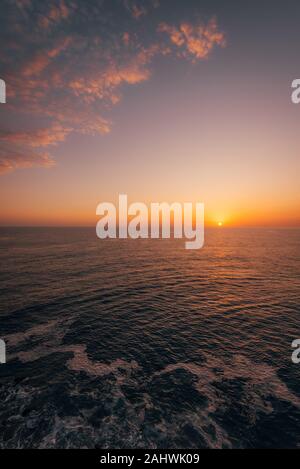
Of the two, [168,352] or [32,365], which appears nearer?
[32,365]

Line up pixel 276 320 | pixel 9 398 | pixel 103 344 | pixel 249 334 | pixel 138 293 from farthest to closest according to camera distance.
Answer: pixel 138 293 → pixel 276 320 → pixel 249 334 → pixel 103 344 → pixel 9 398

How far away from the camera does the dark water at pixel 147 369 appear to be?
44.2 feet

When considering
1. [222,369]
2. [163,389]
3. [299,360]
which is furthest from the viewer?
[299,360]

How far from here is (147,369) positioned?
1919 cm

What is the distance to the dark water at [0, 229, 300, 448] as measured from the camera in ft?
44.2

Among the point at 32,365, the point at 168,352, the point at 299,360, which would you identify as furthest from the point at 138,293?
the point at 299,360

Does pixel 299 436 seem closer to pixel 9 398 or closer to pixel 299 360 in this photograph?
pixel 299 360

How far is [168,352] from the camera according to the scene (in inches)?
850

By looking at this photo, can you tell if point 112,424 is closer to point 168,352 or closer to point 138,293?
point 168,352

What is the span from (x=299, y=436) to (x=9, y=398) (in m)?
19.0

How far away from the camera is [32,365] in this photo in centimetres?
1950
